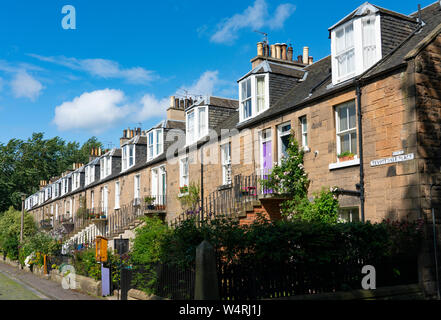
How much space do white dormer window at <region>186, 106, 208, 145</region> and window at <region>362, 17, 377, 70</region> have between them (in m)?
10.5

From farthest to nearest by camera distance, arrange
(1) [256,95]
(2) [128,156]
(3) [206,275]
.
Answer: (2) [128,156] < (1) [256,95] < (3) [206,275]

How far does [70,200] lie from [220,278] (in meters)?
37.1

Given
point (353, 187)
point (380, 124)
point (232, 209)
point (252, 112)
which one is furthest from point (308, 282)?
point (252, 112)

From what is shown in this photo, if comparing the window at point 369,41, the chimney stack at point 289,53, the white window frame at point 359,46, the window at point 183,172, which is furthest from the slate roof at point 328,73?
the window at point 183,172

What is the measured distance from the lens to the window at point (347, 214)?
13484 mm

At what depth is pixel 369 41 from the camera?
14.0 meters

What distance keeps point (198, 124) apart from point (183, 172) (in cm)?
266

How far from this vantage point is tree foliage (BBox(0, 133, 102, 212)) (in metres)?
64.1

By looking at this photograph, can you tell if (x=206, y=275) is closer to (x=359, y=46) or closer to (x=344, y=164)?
(x=344, y=164)

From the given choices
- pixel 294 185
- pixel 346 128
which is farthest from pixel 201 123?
pixel 346 128

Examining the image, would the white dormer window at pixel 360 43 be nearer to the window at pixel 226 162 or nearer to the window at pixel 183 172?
the window at pixel 226 162

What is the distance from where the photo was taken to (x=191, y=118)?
24016 mm

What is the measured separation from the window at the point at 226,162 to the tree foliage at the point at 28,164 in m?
51.2

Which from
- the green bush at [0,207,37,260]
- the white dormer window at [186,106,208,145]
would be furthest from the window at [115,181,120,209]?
the white dormer window at [186,106,208,145]
